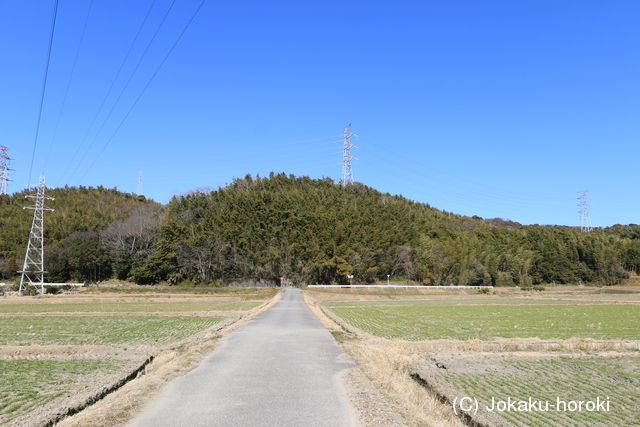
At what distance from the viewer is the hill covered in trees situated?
84.8m

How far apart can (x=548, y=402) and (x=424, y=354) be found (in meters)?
6.37

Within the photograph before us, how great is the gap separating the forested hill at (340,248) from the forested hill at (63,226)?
11996 millimetres

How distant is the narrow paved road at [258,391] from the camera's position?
712 cm

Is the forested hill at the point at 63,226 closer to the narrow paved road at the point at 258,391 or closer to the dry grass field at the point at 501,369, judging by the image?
the dry grass field at the point at 501,369

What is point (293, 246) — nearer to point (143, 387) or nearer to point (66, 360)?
point (66, 360)

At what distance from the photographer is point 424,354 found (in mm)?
15219

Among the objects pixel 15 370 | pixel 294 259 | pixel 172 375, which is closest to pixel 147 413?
pixel 172 375

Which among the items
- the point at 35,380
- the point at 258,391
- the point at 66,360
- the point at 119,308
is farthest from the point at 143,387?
the point at 119,308

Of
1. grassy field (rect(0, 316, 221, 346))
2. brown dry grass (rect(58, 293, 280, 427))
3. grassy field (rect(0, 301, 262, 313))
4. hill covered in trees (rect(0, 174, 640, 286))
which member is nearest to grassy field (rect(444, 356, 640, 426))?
brown dry grass (rect(58, 293, 280, 427))

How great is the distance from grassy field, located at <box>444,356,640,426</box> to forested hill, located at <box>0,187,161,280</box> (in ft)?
288

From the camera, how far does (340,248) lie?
8456 cm

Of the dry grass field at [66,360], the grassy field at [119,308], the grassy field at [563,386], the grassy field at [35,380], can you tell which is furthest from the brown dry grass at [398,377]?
the grassy field at [119,308]

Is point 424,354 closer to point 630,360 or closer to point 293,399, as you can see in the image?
point 630,360

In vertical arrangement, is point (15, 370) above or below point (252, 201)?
below
